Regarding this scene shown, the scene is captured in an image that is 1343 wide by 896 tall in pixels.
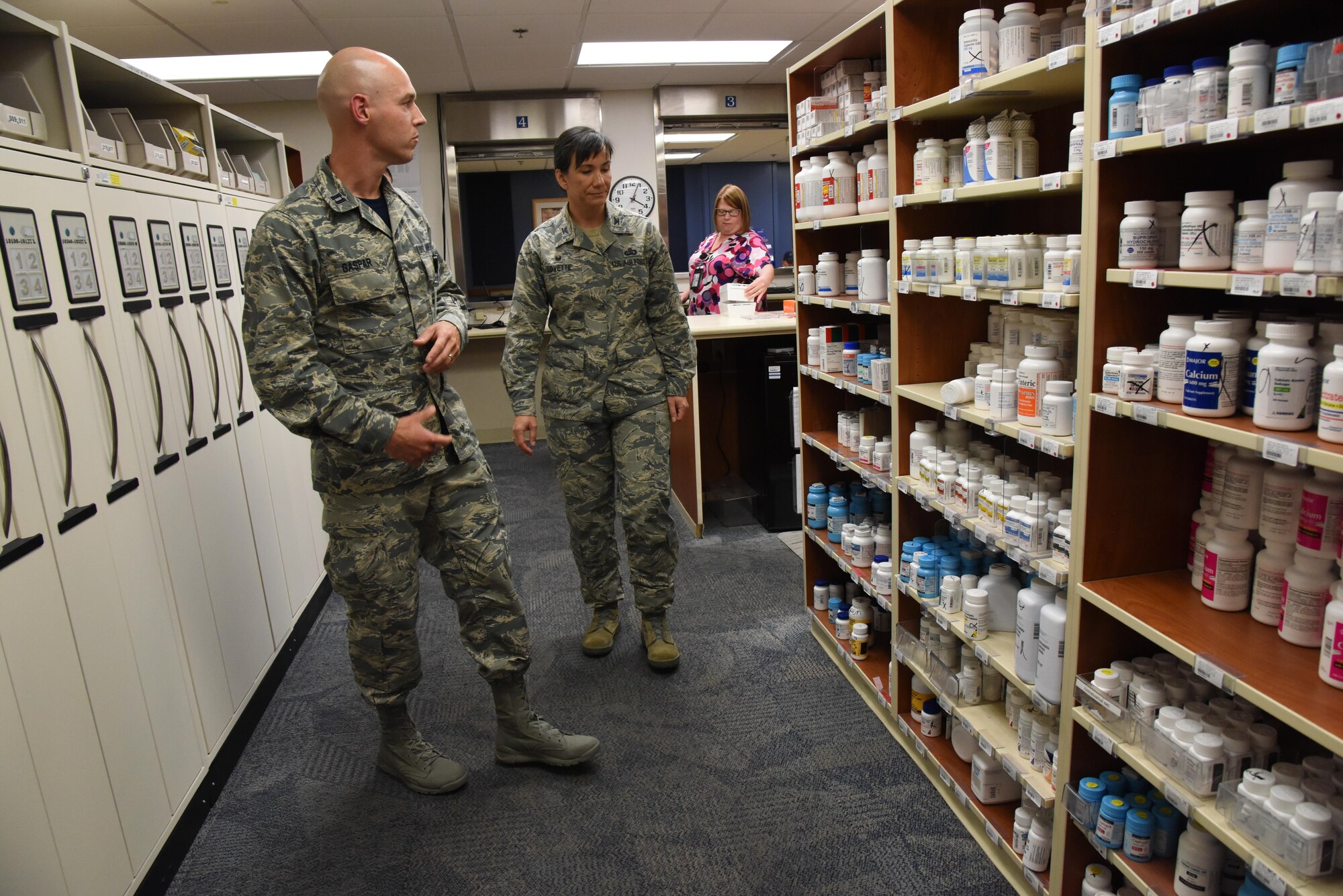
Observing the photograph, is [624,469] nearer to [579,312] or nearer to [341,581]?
[579,312]

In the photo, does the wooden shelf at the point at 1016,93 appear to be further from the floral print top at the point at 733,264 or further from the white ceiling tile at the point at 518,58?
the white ceiling tile at the point at 518,58

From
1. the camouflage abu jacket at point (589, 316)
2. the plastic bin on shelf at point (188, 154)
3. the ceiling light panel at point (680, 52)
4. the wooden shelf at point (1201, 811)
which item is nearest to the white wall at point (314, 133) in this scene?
the ceiling light panel at point (680, 52)

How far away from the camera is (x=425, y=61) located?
5.64 m

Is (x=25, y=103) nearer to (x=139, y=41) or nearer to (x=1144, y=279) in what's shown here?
(x=1144, y=279)

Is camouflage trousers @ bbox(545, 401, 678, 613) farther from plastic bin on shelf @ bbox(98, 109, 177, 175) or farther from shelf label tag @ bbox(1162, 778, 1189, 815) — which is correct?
shelf label tag @ bbox(1162, 778, 1189, 815)

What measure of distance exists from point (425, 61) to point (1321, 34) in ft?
17.4

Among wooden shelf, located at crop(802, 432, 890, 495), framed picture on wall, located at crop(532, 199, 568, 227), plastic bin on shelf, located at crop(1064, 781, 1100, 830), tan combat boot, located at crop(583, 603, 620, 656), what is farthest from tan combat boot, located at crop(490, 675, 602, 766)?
framed picture on wall, located at crop(532, 199, 568, 227)

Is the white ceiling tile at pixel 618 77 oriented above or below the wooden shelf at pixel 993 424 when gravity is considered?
above

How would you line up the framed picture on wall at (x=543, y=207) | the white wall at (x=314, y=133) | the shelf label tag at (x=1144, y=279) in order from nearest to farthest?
the shelf label tag at (x=1144, y=279) < the white wall at (x=314, y=133) < the framed picture on wall at (x=543, y=207)

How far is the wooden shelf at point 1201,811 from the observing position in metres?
1.20

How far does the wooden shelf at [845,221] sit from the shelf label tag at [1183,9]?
99 cm

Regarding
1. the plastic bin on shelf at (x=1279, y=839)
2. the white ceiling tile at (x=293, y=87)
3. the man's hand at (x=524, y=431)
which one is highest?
the white ceiling tile at (x=293, y=87)

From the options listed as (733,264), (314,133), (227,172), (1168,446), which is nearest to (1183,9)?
(1168,446)

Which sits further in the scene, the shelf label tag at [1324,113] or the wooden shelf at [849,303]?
the wooden shelf at [849,303]
